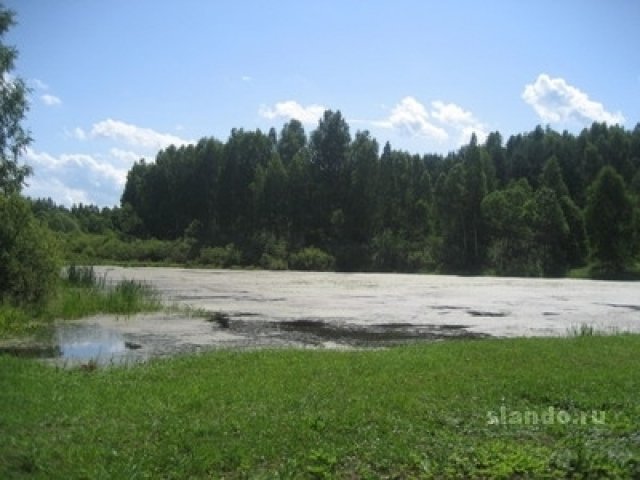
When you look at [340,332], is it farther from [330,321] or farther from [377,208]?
[377,208]

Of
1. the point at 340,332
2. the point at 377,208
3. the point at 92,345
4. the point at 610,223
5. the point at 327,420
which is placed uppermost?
the point at 377,208

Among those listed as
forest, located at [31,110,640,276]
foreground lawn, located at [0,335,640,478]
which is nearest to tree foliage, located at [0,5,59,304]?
foreground lawn, located at [0,335,640,478]

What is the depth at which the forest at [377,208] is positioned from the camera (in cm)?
7788

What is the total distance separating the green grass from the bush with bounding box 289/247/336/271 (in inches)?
2035

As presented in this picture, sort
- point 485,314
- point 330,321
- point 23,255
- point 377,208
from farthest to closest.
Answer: point 377,208 < point 485,314 < point 330,321 < point 23,255

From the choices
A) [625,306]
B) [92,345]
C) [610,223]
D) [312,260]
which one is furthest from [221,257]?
[92,345]

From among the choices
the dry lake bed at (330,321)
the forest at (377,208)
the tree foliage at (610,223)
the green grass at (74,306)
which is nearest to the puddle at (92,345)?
the dry lake bed at (330,321)

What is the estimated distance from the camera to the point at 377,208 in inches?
3568

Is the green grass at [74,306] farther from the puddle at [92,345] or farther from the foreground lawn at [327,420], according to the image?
the foreground lawn at [327,420]

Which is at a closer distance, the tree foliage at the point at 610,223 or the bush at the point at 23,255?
the bush at the point at 23,255

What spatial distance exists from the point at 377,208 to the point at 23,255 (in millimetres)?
69851

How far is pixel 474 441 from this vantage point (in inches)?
323

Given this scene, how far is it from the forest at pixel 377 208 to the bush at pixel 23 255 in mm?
51483

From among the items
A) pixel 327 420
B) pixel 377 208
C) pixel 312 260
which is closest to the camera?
pixel 327 420
